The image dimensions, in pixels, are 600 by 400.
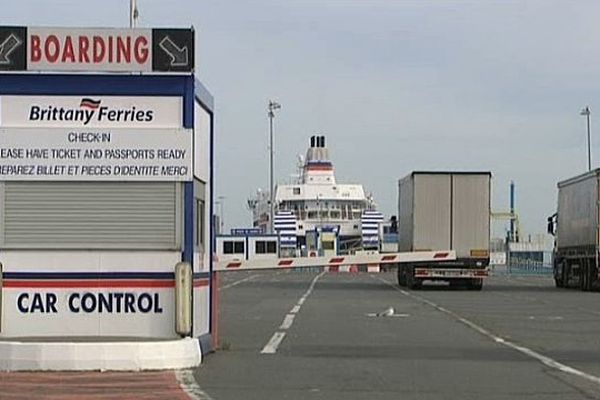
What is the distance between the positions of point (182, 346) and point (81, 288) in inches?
58.0

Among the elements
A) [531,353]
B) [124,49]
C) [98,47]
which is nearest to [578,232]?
[531,353]

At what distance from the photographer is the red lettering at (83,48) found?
15.3m

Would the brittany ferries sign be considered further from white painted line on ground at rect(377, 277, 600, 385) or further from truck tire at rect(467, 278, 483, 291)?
truck tire at rect(467, 278, 483, 291)

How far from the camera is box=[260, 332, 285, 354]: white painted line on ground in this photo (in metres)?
17.6

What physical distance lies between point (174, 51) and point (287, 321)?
411 inches

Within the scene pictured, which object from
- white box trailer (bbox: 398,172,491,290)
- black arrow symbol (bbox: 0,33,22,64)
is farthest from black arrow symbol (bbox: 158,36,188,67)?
white box trailer (bbox: 398,172,491,290)

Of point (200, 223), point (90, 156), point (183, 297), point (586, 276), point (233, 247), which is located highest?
point (90, 156)

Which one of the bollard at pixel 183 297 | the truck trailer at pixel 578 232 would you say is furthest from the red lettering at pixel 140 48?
the truck trailer at pixel 578 232

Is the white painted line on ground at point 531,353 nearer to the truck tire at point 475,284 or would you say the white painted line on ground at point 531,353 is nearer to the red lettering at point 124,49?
the red lettering at point 124,49

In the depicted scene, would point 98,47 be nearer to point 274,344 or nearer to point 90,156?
point 90,156

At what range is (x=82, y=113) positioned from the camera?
51.1 feet

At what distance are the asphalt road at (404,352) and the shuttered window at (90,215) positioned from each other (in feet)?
5.94

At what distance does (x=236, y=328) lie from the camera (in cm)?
2270

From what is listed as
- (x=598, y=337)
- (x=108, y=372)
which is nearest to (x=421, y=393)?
(x=108, y=372)
